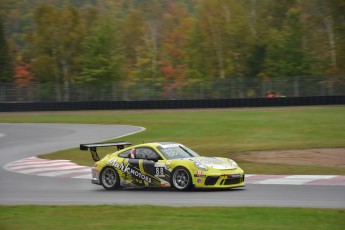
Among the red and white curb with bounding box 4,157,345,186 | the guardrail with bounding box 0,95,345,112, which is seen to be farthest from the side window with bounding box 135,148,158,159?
the guardrail with bounding box 0,95,345,112

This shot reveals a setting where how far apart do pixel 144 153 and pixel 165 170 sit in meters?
0.94

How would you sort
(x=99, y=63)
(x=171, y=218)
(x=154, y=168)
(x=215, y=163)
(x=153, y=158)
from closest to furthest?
1. (x=171, y=218)
2. (x=215, y=163)
3. (x=154, y=168)
4. (x=153, y=158)
5. (x=99, y=63)

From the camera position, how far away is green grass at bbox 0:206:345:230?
10.1m

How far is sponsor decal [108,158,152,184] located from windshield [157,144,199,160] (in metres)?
0.69

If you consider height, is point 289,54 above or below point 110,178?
above

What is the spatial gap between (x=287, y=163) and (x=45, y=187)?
26.0 feet

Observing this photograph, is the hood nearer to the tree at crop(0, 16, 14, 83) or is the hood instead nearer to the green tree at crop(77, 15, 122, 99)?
the green tree at crop(77, 15, 122, 99)

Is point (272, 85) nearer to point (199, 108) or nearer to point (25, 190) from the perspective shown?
point (199, 108)

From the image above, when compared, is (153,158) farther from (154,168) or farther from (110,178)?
(110,178)

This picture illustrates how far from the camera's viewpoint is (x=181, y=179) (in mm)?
15617

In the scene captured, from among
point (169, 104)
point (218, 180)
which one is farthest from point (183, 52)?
point (218, 180)

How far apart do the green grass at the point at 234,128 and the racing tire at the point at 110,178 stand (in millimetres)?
4742

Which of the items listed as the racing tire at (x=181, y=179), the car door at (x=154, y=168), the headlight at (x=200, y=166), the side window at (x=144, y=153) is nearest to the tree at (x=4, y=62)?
the side window at (x=144, y=153)

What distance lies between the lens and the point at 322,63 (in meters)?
78.5
